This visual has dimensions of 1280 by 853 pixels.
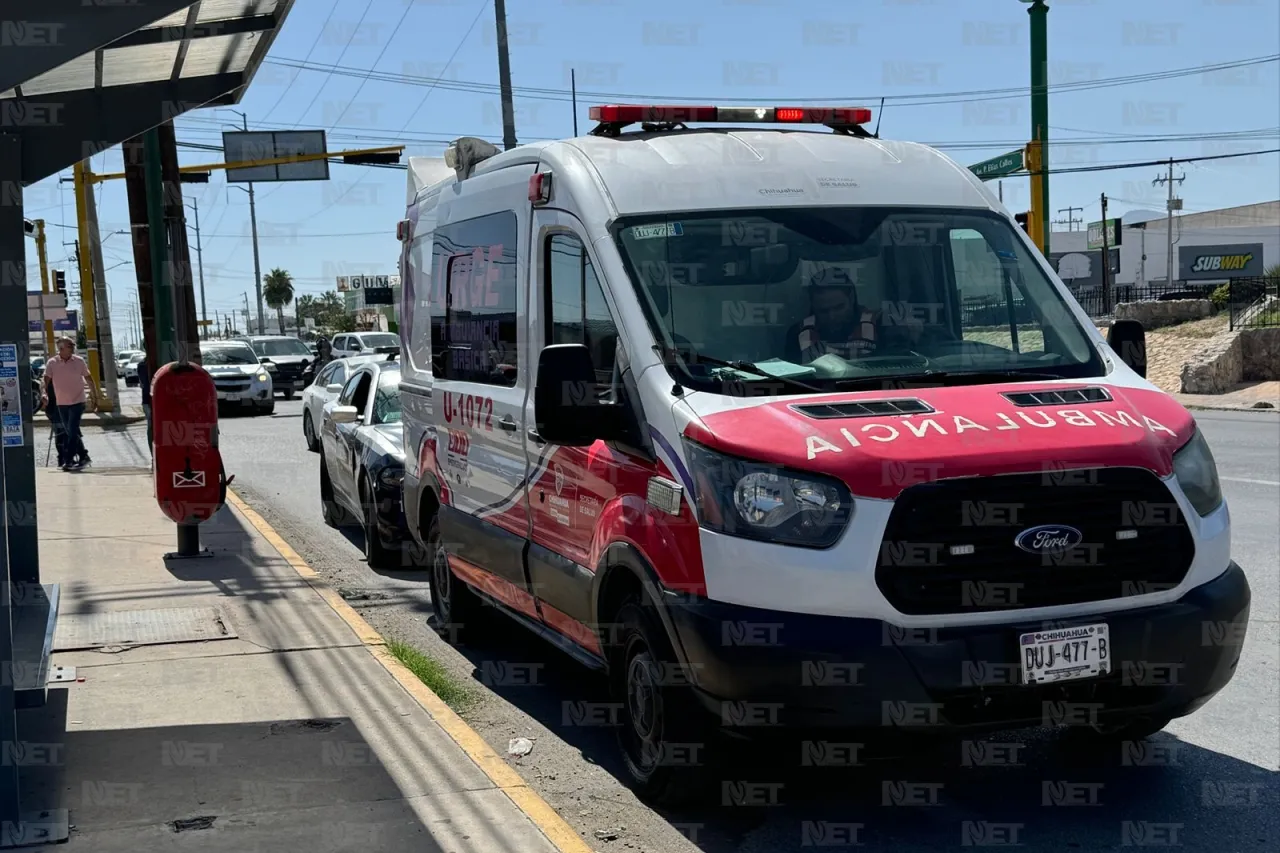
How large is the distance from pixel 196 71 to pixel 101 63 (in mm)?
1317

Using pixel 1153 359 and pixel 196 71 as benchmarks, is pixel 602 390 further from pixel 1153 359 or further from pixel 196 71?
pixel 1153 359

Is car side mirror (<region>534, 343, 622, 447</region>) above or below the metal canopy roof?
below

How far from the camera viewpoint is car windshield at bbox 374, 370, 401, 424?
1138 cm

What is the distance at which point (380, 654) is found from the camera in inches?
284

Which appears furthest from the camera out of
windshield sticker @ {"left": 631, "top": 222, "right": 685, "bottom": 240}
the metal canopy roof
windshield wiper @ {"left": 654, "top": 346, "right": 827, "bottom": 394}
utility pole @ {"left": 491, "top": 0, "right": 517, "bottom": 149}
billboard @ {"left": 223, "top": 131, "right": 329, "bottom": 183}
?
billboard @ {"left": 223, "top": 131, "right": 329, "bottom": 183}

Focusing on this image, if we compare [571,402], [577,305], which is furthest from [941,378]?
[577,305]

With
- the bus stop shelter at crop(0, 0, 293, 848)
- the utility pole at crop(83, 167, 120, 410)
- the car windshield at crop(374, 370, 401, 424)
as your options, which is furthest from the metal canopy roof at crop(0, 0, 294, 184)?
the utility pole at crop(83, 167, 120, 410)

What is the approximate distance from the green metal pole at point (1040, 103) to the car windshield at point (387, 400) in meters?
6.29

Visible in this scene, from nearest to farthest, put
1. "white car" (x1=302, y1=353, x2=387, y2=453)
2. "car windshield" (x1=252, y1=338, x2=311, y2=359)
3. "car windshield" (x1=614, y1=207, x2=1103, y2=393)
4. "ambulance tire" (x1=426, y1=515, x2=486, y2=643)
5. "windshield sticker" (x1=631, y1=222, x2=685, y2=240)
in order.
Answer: "car windshield" (x1=614, y1=207, x2=1103, y2=393), "windshield sticker" (x1=631, y1=222, x2=685, y2=240), "ambulance tire" (x1=426, y1=515, x2=486, y2=643), "white car" (x1=302, y1=353, x2=387, y2=453), "car windshield" (x1=252, y1=338, x2=311, y2=359)

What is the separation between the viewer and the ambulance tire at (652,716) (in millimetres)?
4852

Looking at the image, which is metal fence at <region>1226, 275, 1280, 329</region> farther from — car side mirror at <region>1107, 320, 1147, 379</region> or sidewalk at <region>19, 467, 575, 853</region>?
sidewalk at <region>19, 467, 575, 853</region>

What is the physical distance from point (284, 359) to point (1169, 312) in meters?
24.2

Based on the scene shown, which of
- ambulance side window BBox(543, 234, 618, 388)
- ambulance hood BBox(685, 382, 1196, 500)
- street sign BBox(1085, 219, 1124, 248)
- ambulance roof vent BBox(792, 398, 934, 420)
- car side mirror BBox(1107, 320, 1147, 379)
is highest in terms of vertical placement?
street sign BBox(1085, 219, 1124, 248)

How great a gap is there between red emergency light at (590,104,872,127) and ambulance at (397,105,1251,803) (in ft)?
0.05
